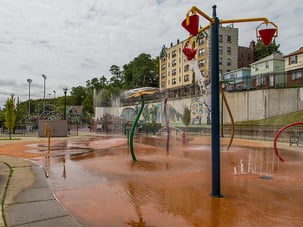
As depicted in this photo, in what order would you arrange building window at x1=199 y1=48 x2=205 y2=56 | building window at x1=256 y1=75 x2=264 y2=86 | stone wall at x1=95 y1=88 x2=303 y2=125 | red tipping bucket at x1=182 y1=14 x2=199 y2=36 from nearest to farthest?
1. red tipping bucket at x1=182 y1=14 x2=199 y2=36
2. stone wall at x1=95 y1=88 x2=303 y2=125
3. building window at x1=256 y1=75 x2=264 y2=86
4. building window at x1=199 y1=48 x2=205 y2=56

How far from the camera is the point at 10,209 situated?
4609mm

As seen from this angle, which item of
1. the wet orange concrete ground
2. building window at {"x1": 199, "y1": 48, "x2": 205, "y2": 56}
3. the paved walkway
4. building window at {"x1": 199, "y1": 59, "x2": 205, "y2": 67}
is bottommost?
the wet orange concrete ground

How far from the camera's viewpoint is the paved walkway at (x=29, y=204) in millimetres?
4081

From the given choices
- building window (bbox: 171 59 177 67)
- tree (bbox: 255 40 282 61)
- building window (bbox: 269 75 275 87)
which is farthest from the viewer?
building window (bbox: 171 59 177 67)

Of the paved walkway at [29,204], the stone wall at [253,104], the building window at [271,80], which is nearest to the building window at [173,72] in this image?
the stone wall at [253,104]

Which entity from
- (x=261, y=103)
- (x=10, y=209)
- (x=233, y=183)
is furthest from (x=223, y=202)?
(x=261, y=103)

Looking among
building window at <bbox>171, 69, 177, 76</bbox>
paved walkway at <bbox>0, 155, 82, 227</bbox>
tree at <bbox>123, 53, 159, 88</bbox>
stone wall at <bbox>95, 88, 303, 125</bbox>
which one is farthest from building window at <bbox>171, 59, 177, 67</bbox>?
paved walkway at <bbox>0, 155, 82, 227</bbox>

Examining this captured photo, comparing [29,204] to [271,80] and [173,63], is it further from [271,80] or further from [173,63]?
[173,63]

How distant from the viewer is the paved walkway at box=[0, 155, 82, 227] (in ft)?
13.4

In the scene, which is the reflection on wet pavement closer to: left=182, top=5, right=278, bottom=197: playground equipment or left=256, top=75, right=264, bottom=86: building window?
left=182, top=5, right=278, bottom=197: playground equipment

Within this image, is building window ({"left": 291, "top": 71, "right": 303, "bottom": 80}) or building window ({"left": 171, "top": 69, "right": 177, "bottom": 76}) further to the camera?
building window ({"left": 171, "top": 69, "right": 177, "bottom": 76})

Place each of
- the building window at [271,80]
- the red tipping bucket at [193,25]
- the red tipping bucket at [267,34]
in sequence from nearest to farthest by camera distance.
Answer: the red tipping bucket at [193,25] → the red tipping bucket at [267,34] → the building window at [271,80]

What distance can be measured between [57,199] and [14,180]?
2277 millimetres

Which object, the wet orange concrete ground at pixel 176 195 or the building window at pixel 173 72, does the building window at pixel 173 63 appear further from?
the wet orange concrete ground at pixel 176 195
